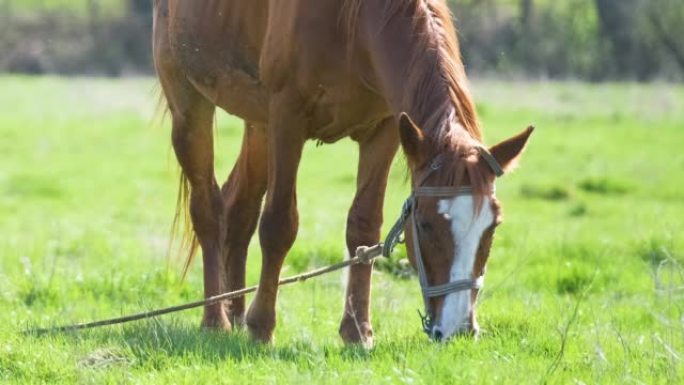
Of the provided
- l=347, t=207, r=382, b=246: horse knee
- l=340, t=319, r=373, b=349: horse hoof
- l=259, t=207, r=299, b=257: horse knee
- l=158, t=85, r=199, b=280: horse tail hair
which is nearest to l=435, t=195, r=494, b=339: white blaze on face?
l=340, t=319, r=373, b=349: horse hoof

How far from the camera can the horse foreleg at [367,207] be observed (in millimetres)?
6363

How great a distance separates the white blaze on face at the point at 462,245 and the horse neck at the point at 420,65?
319 mm

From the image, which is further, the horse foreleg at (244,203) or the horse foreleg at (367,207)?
the horse foreleg at (244,203)

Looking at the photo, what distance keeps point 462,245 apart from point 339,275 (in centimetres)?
353

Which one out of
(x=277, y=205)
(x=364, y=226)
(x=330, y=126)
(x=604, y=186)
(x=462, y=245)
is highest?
(x=330, y=126)

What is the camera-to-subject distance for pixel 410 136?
5.00 meters

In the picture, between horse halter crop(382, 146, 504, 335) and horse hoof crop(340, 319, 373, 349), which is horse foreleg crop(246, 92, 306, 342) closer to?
horse hoof crop(340, 319, 373, 349)

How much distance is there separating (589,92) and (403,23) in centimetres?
2070

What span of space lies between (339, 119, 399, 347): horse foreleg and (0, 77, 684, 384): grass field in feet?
0.64

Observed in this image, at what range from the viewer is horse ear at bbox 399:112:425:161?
4918 mm

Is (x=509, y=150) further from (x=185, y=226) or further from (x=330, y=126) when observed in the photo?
(x=185, y=226)

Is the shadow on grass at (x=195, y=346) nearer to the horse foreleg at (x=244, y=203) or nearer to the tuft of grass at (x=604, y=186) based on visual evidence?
the horse foreleg at (x=244, y=203)

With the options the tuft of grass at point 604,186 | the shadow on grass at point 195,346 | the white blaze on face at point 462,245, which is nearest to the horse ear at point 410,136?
the white blaze on face at point 462,245

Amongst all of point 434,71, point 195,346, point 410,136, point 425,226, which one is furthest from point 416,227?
point 195,346
